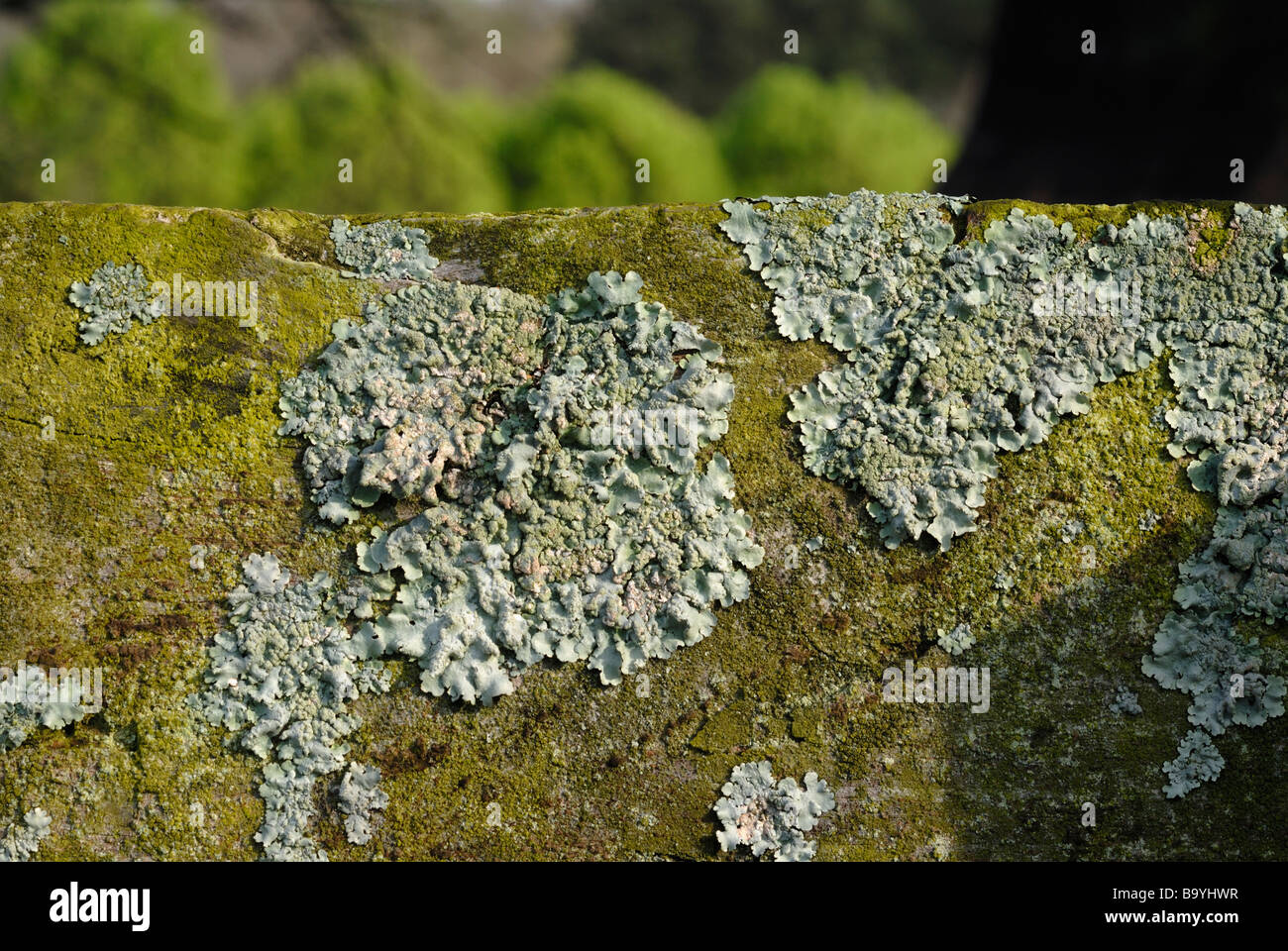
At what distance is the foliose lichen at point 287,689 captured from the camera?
1.89 metres

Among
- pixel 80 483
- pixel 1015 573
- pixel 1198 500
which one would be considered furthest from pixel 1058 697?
pixel 80 483

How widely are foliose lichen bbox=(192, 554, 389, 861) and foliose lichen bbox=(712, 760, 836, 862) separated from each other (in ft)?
2.38

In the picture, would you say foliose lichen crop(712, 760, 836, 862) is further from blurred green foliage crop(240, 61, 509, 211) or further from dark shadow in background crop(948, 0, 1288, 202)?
blurred green foliage crop(240, 61, 509, 211)

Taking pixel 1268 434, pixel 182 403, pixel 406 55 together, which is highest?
pixel 406 55

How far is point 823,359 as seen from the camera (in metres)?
2.03

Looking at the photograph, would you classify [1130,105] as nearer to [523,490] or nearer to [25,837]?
[523,490]

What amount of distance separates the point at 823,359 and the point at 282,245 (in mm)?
1209

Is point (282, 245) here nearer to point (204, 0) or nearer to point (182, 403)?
point (182, 403)

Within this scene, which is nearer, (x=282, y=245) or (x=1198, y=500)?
(x=1198, y=500)

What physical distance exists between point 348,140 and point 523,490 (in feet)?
19.6

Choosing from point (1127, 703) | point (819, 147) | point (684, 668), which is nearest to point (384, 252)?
point (684, 668)

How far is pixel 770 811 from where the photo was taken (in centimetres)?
190

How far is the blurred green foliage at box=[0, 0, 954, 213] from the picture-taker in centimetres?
681

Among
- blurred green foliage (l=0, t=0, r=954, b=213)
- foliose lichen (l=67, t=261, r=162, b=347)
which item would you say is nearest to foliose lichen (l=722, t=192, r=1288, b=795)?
foliose lichen (l=67, t=261, r=162, b=347)
